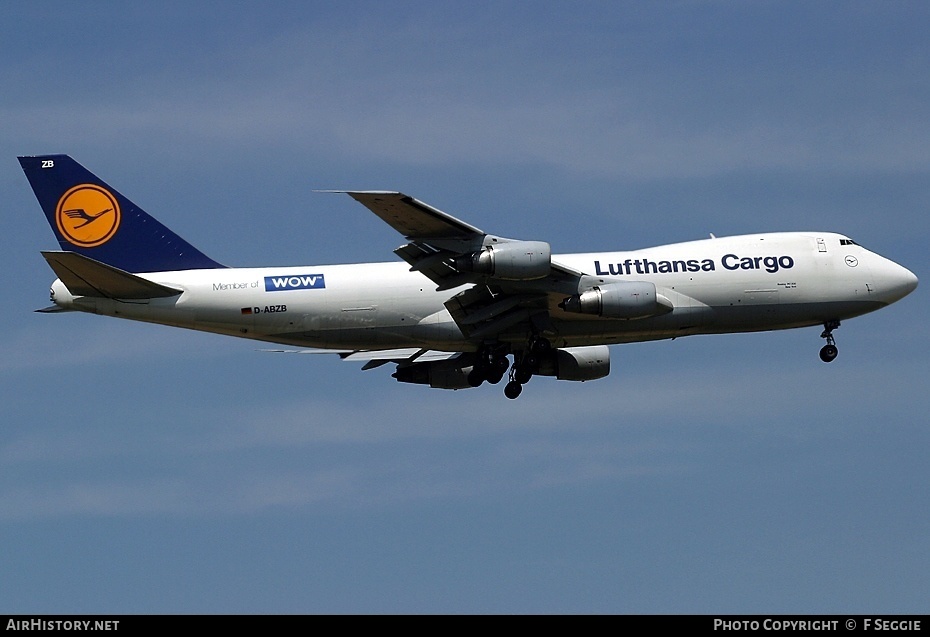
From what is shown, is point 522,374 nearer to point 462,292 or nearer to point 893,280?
point 462,292

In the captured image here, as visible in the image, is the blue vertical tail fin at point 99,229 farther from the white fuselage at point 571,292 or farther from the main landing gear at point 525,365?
the main landing gear at point 525,365

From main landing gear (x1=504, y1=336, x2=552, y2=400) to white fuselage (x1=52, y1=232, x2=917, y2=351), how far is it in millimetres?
623

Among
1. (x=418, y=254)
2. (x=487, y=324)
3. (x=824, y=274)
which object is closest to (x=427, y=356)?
(x=487, y=324)

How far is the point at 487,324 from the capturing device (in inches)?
1999

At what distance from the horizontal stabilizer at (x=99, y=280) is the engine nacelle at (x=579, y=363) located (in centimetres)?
1473

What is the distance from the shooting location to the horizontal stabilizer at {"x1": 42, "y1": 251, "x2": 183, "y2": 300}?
46.5m

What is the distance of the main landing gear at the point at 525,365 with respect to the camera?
2020 inches

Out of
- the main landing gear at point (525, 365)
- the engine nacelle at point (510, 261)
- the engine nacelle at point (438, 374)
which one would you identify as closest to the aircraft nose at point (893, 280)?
the main landing gear at point (525, 365)

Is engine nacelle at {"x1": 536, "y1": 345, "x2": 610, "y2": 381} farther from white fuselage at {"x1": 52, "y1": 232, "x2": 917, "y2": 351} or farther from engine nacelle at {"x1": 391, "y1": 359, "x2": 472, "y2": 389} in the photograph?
engine nacelle at {"x1": 391, "y1": 359, "x2": 472, "y2": 389}

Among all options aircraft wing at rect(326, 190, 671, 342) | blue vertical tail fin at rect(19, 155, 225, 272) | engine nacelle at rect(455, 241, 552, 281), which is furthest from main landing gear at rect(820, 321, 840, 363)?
blue vertical tail fin at rect(19, 155, 225, 272)

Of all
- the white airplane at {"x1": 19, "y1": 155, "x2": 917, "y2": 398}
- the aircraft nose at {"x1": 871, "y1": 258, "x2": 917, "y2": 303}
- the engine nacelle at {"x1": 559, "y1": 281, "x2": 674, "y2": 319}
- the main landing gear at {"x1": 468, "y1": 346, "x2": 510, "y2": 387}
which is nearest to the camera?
the engine nacelle at {"x1": 559, "y1": 281, "x2": 674, "y2": 319}
